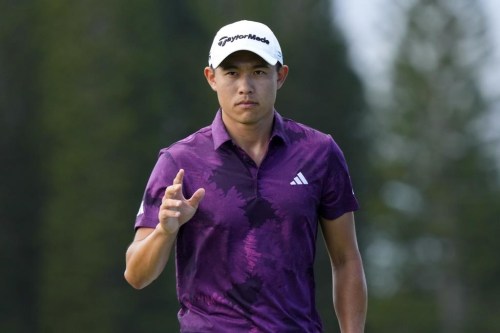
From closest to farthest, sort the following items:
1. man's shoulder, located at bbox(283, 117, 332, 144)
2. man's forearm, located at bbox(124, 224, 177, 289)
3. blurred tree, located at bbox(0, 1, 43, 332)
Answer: man's forearm, located at bbox(124, 224, 177, 289)
man's shoulder, located at bbox(283, 117, 332, 144)
blurred tree, located at bbox(0, 1, 43, 332)

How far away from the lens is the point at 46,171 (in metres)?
42.4

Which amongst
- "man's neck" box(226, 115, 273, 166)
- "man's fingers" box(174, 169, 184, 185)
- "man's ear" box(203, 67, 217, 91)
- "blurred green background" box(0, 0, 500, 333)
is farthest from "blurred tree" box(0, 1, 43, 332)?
"man's fingers" box(174, 169, 184, 185)

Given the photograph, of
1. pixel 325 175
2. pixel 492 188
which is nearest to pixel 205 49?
pixel 492 188

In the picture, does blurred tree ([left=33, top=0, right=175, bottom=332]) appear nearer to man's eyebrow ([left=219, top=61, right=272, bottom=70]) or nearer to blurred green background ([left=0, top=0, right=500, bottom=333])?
blurred green background ([left=0, top=0, right=500, bottom=333])

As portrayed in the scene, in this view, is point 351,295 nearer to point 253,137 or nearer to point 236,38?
point 253,137

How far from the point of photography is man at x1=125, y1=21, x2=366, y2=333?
5.47m

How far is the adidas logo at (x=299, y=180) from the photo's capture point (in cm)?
557

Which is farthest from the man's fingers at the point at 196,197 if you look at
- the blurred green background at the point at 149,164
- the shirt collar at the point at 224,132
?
the blurred green background at the point at 149,164

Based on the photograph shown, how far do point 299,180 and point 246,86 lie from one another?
401 mm

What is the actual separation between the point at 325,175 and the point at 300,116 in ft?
138

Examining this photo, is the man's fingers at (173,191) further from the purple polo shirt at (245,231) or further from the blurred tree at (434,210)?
the blurred tree at (434,210)

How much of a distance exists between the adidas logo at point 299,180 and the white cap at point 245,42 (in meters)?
0.43

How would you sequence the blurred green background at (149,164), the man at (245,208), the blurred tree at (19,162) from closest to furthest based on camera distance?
the man at (245,208) < the blurred green background at (149,164) < the blurred tree at (19,162)

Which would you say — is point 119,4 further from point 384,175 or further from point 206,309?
point 206,309
